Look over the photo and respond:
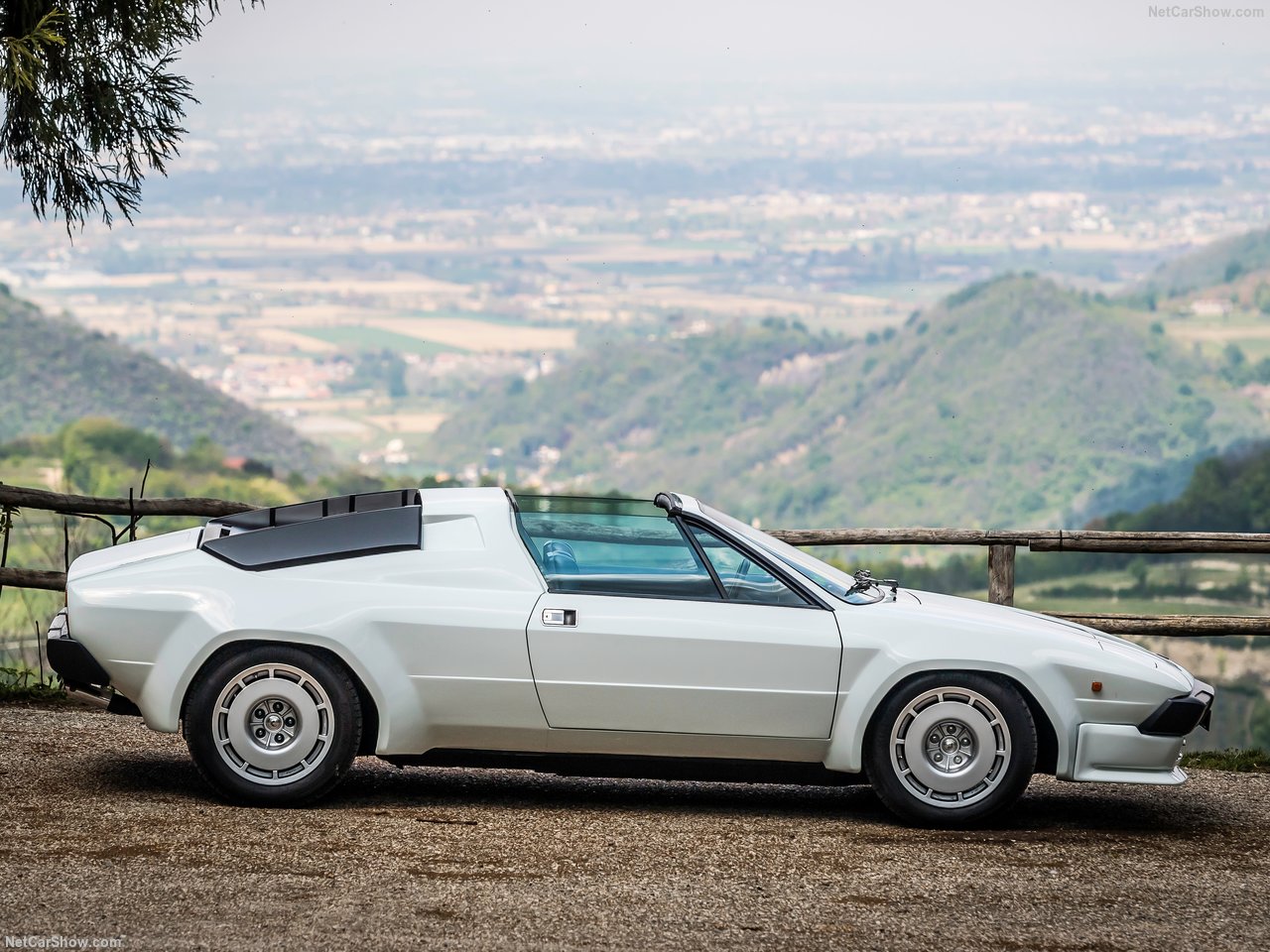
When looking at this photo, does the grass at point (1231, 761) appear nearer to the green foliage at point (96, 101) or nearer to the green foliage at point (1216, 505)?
the green foliage at point (96, 101)

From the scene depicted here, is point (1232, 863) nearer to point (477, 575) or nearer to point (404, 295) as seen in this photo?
point (477, 575)

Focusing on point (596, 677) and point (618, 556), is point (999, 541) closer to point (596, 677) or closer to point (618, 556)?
point (618, 556)

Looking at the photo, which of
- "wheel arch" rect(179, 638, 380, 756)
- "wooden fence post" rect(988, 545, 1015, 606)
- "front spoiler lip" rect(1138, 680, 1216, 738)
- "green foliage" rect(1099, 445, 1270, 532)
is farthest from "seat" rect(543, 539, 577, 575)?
"green foliage" rect(1099, 445, 1270, 532)

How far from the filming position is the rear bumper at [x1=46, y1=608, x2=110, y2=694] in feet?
20.1

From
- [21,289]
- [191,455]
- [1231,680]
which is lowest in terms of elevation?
[1231,680]

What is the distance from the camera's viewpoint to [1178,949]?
4816 millimetres

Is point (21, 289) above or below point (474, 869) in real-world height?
above

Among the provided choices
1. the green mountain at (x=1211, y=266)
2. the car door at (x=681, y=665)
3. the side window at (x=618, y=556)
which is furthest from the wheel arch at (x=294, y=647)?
the green mountain at (x=1211, y=266)

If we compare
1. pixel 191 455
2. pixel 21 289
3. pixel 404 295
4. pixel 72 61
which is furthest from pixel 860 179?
pixel 72 61

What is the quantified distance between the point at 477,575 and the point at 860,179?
175m

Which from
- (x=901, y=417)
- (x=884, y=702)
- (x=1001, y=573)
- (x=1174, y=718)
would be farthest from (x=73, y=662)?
(x=901, y=417)

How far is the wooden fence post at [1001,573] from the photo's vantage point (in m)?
8.89

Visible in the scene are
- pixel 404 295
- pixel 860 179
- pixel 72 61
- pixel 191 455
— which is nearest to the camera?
pixel 72 61
